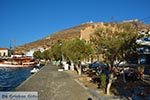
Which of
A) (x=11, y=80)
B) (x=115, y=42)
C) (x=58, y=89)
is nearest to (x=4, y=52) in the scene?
(x=11, y=80)

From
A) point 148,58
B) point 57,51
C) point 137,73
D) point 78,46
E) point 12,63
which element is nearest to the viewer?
point 137,73

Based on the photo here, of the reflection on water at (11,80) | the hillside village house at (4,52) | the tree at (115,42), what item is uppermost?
the hillside village house at (4,52)

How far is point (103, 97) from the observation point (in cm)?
1585

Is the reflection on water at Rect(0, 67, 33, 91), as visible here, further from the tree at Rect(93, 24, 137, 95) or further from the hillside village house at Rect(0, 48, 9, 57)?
the hillside village house at Rect(0, 48, 9, 57)

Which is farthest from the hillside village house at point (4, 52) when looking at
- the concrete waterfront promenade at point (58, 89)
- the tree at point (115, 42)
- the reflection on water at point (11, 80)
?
the tree at point (115, 42)

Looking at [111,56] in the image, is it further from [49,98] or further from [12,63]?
[12,63]

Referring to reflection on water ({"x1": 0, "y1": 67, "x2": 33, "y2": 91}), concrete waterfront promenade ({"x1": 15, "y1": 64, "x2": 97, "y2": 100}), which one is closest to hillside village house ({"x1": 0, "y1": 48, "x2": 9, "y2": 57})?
reflection on water ({"x1": 0, "y1": 67, "x2": 33, "y2": 91})

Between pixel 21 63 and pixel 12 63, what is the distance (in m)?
3.29

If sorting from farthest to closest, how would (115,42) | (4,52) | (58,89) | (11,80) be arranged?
(4,52)
(11,80)
(58,89)
(115,42)

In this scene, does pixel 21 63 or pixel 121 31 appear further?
pixel 21 63

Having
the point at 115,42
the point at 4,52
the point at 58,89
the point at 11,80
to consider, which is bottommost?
the point at 11,80

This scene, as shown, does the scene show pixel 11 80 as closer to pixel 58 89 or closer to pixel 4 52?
pixel 58 89

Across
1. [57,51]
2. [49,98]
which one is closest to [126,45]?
[49,98]

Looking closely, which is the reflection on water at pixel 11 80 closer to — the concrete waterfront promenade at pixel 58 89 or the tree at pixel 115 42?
the concrete waterfront promenade at pixel 58 89
